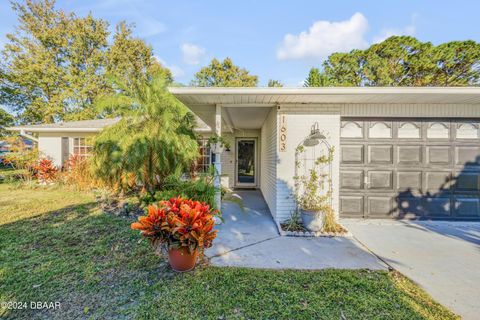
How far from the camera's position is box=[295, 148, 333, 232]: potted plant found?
14.1 feet

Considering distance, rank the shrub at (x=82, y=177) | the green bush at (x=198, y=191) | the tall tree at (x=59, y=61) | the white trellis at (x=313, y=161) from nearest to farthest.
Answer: the green bush at (x=198, y=191), the white trellis at (x=313, y=161), the shrub at (x=82, y=177), the tall tree at (x=59, y=61)

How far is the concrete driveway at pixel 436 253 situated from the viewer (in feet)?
7.78

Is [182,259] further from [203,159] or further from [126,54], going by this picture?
[126,54]

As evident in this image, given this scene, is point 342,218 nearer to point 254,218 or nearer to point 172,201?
point 254,218

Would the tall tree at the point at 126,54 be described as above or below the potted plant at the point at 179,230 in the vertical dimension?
above

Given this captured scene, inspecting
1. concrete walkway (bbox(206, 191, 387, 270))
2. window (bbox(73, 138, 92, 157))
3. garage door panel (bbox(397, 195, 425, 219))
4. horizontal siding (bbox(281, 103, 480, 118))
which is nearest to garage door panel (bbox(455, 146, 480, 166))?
horizontal siding (bbox(281, 103, 480, 118))

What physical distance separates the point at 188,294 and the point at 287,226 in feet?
8.22

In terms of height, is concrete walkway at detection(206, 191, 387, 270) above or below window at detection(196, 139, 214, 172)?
below

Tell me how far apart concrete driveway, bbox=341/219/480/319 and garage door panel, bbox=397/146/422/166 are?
4.34 feet

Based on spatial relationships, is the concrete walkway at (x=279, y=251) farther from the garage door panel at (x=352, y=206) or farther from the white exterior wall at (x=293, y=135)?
the garage door panel at (x=352, y=206)

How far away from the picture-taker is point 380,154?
4.89m

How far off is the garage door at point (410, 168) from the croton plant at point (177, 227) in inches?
141

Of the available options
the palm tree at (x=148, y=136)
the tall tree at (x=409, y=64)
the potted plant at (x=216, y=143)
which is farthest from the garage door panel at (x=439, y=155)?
the tall tree at (x=409, y=64)

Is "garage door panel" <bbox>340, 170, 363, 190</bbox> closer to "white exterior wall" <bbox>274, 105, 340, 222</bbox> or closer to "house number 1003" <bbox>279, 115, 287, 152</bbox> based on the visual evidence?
"white exterior wall" <bbox>274, 105, 340, 222</bbox>
